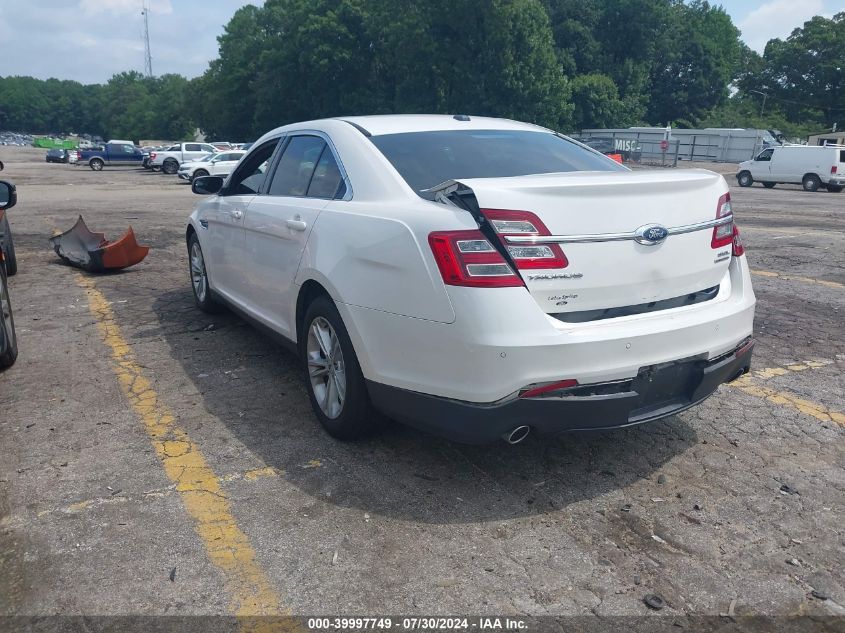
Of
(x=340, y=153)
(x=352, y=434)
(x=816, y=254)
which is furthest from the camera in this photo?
(x=816, y=254)

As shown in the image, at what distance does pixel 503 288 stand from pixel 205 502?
1.67 metres

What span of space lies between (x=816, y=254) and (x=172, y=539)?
10.2 metres

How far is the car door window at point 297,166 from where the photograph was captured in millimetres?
4398

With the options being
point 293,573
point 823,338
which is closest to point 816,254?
point 823,338

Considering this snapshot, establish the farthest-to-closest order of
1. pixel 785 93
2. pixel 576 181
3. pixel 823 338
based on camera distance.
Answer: pixel 785 93 → pixel 823 338 → pixel 576 181

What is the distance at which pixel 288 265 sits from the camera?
14.0ft

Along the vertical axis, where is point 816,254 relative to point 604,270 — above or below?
below

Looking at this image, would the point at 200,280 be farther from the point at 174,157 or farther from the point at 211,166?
the point at 174,157

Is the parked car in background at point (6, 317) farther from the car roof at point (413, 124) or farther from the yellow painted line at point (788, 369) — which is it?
the yellow painted line at point (788, 369)

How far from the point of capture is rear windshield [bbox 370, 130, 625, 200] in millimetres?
3727

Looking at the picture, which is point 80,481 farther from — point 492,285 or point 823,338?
point 823,338

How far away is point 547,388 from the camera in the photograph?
303 centimetres

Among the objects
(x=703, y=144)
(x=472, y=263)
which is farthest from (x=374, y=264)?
(x=703, y=144)

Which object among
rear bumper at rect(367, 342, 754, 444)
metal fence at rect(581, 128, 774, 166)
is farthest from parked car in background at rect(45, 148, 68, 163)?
rear bumper at rect(367, 342, 754, 444)
